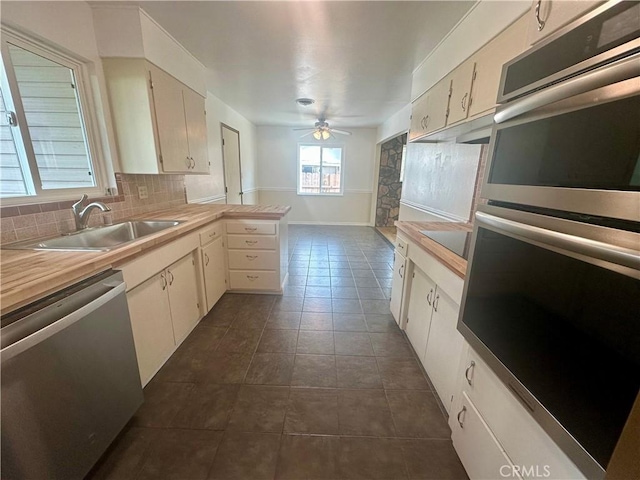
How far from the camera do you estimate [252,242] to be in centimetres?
281

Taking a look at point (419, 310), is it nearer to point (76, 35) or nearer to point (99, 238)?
point (99, 238)

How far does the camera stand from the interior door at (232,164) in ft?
14.4

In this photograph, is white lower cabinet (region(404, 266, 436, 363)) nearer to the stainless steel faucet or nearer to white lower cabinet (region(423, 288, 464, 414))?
white lower cabinet (region(423, 288, 464, 414))

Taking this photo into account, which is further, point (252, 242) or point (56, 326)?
point (252, 242)

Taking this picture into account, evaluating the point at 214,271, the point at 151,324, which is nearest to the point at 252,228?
the point at 214,271

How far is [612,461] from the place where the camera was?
525 mm

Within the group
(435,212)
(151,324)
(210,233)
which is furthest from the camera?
(435,212)

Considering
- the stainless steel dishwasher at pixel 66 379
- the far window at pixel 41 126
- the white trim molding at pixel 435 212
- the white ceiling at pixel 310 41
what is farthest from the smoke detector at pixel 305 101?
the stainless steel dishwasher at pixel 66 379

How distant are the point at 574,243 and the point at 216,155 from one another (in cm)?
430

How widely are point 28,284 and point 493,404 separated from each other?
1.77m

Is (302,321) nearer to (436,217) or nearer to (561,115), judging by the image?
(436,217)

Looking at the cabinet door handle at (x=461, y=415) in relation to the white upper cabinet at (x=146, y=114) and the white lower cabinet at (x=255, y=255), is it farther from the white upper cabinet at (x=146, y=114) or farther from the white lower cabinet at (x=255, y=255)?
the white upper cabinet at (x=146, y=114)

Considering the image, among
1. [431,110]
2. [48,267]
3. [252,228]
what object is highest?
[431,110]

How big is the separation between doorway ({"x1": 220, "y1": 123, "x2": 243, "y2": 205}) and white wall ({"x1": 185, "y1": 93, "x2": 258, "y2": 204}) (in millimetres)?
115
